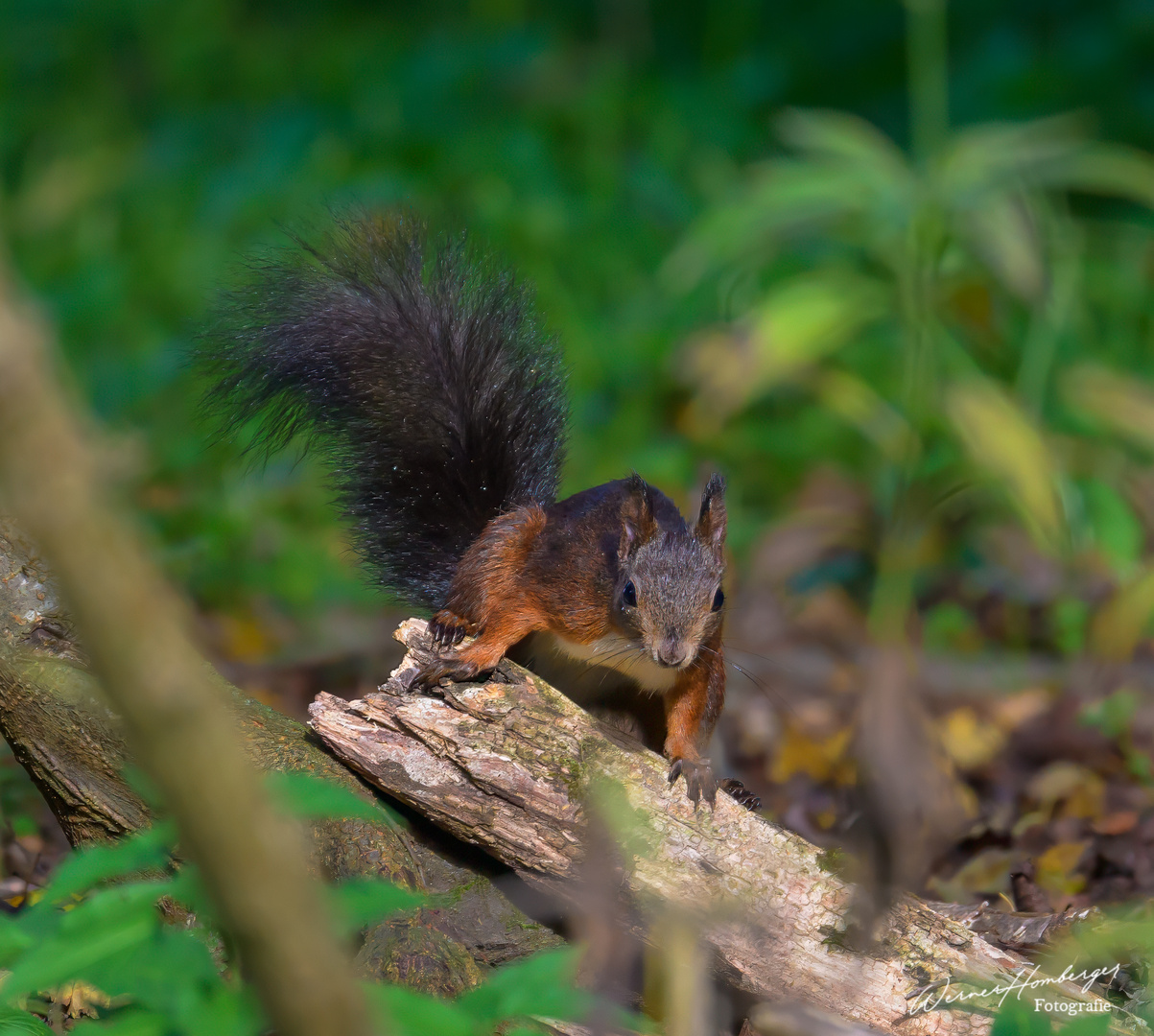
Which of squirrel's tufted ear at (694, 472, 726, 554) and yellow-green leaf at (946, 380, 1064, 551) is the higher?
yellow-green leaf at (946, 380, 1064, 551)

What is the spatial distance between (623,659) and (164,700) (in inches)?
60.4

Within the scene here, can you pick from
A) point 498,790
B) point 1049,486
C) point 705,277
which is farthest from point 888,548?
point 705,277

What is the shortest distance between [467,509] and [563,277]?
265 centimetres

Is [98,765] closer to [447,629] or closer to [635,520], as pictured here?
[447,629]

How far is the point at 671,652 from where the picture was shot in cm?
195

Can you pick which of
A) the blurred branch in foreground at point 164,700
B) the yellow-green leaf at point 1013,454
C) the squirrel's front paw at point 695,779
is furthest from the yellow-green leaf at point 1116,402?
the blurred branch in foreground at point 164,700

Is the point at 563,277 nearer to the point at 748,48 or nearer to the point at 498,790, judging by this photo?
the point at 748,48

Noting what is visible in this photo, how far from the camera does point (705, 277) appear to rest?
465 centimetres

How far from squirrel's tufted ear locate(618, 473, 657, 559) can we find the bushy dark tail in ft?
0.79

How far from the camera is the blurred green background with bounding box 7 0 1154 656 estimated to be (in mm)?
2803

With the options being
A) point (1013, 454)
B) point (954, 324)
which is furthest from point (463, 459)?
point (954, 324)

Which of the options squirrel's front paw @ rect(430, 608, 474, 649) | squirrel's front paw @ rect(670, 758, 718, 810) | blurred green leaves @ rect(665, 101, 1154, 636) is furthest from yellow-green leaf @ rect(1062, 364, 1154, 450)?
squirrel's front paw @ rect(430, 608, 474, 649)

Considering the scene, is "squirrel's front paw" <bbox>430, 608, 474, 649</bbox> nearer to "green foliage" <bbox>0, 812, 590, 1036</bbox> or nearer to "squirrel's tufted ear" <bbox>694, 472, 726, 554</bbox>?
"squirrel's tufted ear" <bbox>694, 472, 726, 554</bbox>

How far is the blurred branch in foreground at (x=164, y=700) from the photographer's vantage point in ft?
1.75
